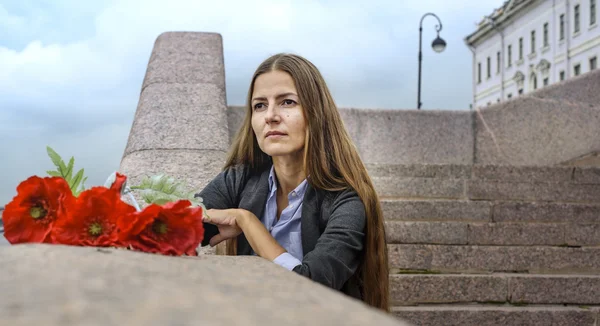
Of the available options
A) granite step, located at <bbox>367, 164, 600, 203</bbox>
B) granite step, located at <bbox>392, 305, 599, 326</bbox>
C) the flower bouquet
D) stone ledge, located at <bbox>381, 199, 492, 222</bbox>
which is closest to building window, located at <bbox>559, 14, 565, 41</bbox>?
granite step, located at <bbox>367, 164, 600, 203</bbox>

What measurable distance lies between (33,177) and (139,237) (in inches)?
12.9

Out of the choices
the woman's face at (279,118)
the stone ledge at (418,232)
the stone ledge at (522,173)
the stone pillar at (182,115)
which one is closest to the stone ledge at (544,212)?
the stone ledge at (418,232)

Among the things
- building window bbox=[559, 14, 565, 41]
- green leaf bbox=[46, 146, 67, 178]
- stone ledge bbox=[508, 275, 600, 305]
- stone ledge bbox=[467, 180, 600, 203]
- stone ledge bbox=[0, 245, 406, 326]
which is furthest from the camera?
building window bbox=[559, 14, 565, 41]

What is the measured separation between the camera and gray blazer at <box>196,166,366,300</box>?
225 centimetres

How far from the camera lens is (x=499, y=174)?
22.1ft

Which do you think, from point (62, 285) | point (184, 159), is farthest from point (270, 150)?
point (184, 159)

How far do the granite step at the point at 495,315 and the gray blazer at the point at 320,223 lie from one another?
2.06 metres

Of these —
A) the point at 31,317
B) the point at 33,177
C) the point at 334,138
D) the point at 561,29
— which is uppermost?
the point at 561,29

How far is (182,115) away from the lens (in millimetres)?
4914

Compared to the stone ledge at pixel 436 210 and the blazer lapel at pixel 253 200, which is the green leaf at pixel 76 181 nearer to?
the blazer lapel at pixel 253 200

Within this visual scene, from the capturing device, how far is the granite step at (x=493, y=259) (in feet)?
16.4

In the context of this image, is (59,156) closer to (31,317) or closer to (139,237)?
(139,237)

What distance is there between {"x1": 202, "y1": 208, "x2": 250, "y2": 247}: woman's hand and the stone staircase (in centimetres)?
226

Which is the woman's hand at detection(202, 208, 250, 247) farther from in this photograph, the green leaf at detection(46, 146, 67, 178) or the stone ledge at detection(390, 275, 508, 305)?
the stone ledge at detection(390, 275, 508, 305)
